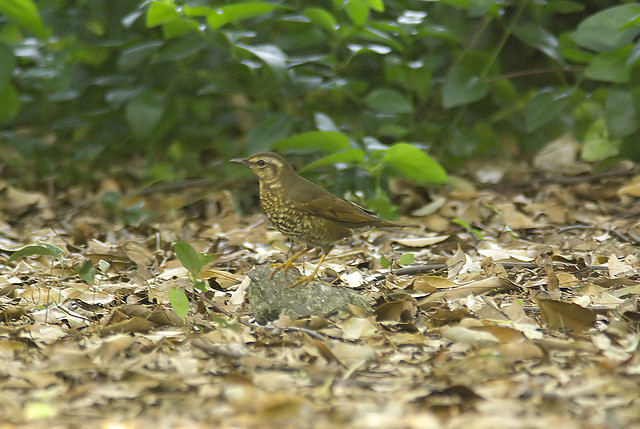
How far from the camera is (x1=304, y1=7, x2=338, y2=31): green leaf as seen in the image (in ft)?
17.0

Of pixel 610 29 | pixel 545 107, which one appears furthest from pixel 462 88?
pixel 610 29

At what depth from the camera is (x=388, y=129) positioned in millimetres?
5789

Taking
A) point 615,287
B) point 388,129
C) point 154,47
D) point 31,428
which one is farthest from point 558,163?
point 31,428

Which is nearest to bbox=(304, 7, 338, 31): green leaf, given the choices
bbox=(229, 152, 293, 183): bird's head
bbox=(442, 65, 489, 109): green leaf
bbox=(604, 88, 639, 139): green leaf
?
bbox=(442, 65, 489, 109): green leaf

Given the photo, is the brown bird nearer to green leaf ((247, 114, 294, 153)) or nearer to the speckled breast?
the speckled breast

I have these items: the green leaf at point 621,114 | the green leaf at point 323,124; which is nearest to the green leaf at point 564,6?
the green leaf at point 621,114

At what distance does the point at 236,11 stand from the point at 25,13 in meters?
2.01

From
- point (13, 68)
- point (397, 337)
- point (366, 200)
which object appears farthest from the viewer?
point (13, 68)

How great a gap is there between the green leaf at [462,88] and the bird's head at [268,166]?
6.88ft

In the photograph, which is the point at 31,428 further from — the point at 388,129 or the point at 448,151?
the point at 448,151

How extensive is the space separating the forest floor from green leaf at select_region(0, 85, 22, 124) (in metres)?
1.54

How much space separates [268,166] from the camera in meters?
4.16

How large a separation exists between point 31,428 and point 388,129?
4.11m

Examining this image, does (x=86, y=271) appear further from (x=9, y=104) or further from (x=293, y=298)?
(x=9, y=104)
